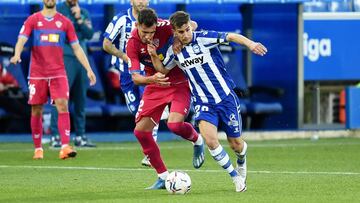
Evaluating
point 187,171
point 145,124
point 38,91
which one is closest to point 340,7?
A: point 38,91

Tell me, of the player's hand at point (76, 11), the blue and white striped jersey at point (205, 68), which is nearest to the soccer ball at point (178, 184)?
the blue and white striped jersey at point (205, 68)

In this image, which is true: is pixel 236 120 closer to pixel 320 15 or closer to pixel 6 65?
pixel 6 65

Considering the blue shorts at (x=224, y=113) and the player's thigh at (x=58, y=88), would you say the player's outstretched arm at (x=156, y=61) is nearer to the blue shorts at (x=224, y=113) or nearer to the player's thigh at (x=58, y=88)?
the blue shorts at (x=224, y=113)

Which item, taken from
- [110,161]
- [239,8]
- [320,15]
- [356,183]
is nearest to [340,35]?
[320,15]

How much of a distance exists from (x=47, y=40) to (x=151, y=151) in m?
5.22

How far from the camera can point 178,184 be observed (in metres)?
13.1

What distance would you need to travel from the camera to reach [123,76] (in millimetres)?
17328

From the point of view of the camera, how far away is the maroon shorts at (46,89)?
1847cm

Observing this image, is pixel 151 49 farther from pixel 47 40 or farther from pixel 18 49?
pixel 47 40

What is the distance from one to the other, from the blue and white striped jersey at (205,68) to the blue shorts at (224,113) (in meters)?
0.05

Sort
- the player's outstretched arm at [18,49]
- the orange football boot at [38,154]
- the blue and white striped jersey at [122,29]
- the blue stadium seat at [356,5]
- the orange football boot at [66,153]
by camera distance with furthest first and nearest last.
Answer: the blue stadium seat at [356,5], the orange football boot at [38,154], the orange football boot at [66,153], the player's outstretched arm at [18,49], the blue and white striped jersey at [122,29]

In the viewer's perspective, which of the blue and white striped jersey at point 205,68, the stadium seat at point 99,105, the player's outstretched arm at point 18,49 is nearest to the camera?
the blue and white striped jersey at point 205,68

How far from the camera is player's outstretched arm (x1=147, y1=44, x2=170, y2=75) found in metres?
13.6

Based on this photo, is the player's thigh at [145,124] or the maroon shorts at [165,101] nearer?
the player's thigh at [145,124]
